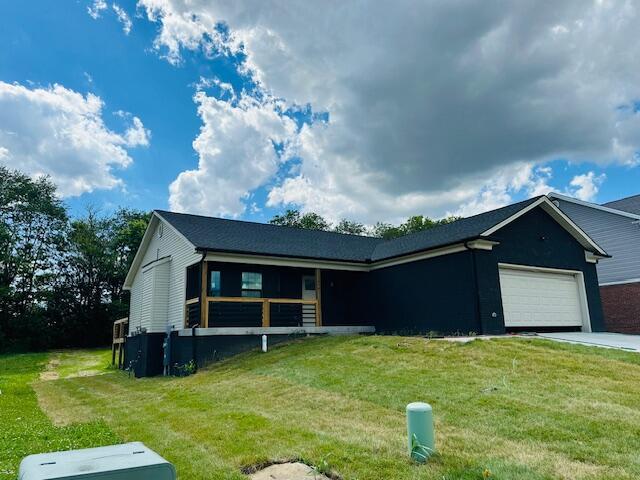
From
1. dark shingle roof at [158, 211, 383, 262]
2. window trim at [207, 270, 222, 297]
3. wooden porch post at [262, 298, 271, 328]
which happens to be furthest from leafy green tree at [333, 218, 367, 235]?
wooden porch post at [262, 298, 271, 328]

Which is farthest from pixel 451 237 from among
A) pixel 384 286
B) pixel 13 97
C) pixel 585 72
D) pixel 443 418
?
pixel 13 97

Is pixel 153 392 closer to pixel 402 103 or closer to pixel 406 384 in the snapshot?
pixel 406 384

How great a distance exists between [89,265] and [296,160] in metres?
19.5

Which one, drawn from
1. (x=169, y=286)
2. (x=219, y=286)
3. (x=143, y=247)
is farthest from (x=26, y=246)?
(x=219, y=286)

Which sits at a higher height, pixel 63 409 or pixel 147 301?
pixel 147 301

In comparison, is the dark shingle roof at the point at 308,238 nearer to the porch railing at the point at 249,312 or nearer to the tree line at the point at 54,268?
the porch railing at the point at 249,312

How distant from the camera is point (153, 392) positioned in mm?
10875

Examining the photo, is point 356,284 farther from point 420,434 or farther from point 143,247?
point 420,434

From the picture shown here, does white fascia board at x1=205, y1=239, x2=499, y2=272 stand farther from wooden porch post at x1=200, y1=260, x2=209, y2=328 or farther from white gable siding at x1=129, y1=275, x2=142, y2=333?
white gable siding at x1=129, y1=275, x2=142, y2=333

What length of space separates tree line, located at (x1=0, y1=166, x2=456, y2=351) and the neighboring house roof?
1654 cm

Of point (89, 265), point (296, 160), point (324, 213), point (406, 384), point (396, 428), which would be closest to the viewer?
point (396, 428)

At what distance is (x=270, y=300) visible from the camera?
50.8 feet

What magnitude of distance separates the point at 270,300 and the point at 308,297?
2703mm

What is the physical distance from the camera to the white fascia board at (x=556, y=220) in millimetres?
14320
